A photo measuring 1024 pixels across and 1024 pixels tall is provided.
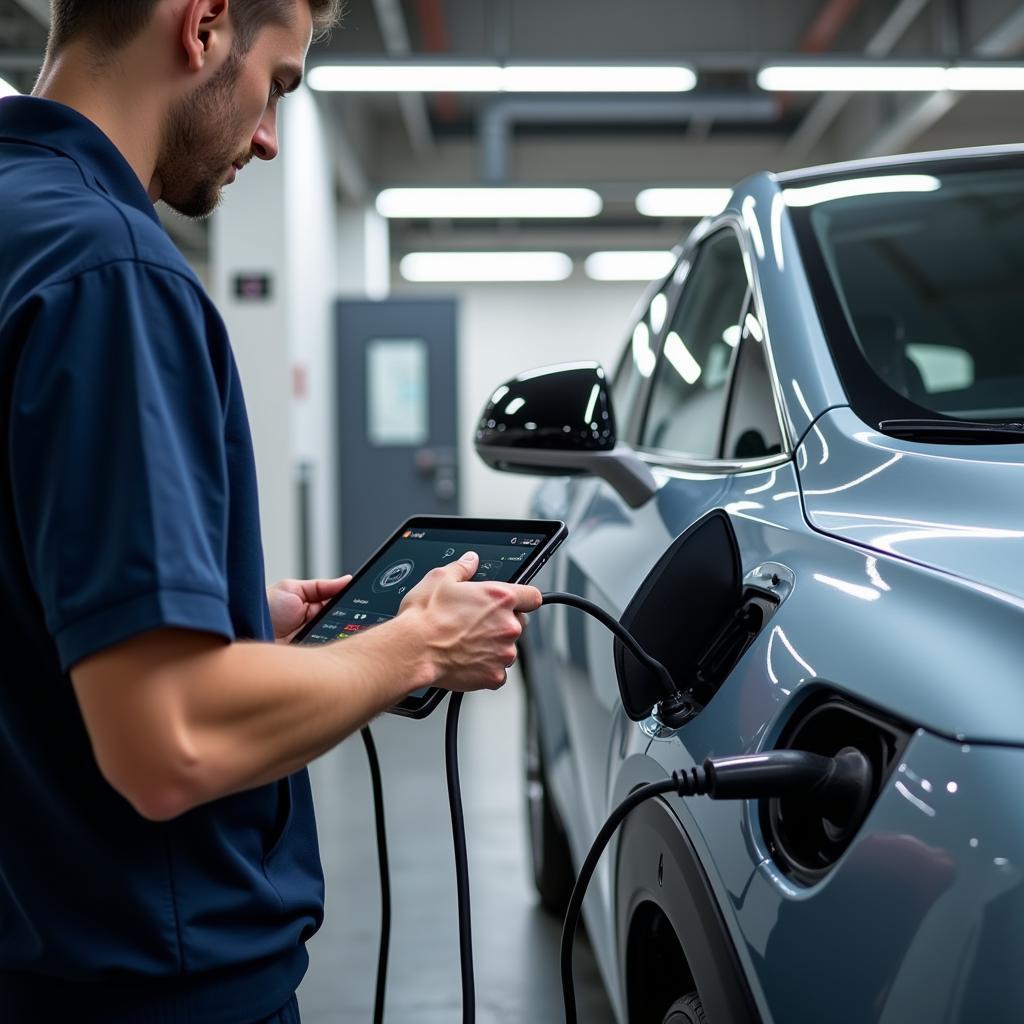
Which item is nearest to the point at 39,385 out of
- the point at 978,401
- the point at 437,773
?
the point at 978,401

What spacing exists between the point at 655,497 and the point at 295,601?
1.76ft

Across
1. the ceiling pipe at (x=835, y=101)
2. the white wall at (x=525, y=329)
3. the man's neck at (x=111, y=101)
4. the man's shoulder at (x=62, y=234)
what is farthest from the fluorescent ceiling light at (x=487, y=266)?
the man's shoulder at (x=62, y=234)

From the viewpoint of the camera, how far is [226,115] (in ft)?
3.17

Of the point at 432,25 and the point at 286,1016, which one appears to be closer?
the point at 286,1016

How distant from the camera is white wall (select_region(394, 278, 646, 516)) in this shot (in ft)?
45.4

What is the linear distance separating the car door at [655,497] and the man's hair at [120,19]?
715 millimetres

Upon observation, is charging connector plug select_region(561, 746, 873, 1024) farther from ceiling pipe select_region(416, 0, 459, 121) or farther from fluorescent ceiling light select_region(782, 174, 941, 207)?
ceiling pipe select_region(416, 0, 459, 121)

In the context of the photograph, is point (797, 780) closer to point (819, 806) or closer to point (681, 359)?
point (819, 806)

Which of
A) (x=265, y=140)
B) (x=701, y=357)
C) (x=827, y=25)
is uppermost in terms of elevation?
(x=827, y=25)

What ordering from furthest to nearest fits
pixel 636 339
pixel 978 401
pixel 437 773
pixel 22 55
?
pixel 22 55
pixel 437 773
pixel 636 339
pixel 978 401

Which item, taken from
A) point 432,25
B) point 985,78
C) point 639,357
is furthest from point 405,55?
point 639,357

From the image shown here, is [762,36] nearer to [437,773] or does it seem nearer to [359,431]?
[359,431]

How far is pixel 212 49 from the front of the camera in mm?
922

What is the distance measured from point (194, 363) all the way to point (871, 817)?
0.56 meters
